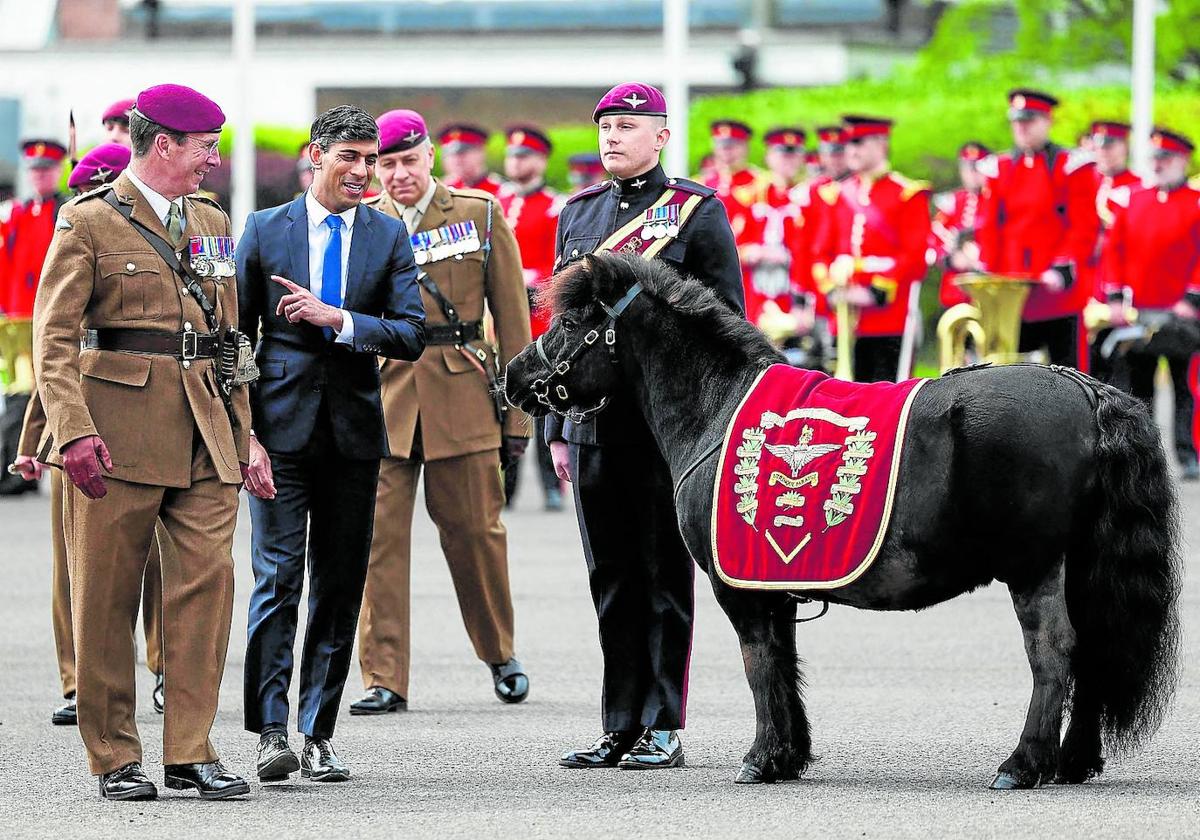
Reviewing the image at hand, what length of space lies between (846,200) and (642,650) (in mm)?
12038

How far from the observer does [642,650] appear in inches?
315

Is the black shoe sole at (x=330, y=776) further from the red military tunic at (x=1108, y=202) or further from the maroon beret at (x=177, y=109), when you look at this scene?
the red military tunic at (x=1108, y=202)

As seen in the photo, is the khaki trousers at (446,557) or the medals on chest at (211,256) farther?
the khaki trousers at (446,557)

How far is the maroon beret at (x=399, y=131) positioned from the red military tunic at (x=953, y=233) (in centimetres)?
1032

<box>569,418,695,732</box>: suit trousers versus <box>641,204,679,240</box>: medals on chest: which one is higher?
<box>641,204,679,240</box>: medals on chest

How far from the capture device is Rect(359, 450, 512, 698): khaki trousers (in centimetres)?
924

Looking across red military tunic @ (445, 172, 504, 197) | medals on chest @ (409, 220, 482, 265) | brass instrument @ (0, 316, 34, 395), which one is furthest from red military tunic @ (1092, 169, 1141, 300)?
medals on chest @ (409, 220, 482, 265)

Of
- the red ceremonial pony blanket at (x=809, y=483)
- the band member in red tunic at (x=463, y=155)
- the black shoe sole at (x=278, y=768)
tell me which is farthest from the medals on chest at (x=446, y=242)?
the band member in red tunic at (x=463, y=155)

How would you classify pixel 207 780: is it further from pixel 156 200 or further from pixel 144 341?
pixel 156 200

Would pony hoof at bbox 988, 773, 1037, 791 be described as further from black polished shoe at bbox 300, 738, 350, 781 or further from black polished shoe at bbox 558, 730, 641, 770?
black polished shoe at bbox 300, 738, 350, 781

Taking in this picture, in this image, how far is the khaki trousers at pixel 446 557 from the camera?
30.3 ft

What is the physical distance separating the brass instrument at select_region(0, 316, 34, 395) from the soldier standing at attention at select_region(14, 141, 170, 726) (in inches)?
333

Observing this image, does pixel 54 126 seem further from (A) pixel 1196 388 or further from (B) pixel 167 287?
(B) pixel 167 287

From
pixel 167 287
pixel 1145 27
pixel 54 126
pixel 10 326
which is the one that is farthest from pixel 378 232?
pixel 54 126
